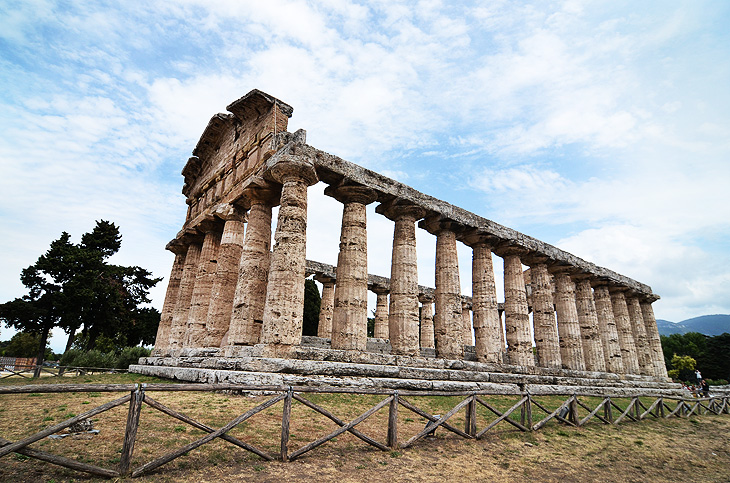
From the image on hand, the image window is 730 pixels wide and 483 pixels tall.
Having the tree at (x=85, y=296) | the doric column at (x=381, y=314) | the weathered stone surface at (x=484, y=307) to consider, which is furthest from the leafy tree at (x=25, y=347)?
the weathered stone surface at (x=484, y=307)

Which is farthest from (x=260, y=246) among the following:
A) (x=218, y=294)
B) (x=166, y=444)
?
(x=166, y=444)

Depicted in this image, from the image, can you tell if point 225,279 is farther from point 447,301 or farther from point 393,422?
point 393,422

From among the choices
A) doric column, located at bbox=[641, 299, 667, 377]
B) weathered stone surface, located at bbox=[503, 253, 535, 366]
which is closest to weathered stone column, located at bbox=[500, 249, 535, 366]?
weathered stone surface, located at bbox=[503, 253, 535, 366]

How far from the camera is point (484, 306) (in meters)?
17.6

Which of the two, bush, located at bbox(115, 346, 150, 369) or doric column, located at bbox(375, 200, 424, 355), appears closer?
doric column, located at bbox(375, 200, 424, 355)

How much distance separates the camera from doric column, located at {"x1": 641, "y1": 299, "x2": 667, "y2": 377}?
25.3 m

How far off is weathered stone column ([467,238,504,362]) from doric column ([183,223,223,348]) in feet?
39.5

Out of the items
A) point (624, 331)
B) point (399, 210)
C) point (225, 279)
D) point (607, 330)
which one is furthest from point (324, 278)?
point (624, 331)

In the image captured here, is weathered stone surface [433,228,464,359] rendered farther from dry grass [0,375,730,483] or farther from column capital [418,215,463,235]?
dry grass [0,375,730,483]

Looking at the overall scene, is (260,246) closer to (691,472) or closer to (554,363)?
(691,472)

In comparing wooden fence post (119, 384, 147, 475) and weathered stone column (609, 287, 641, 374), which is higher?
weathered stone column (609, 287, 641, 374)

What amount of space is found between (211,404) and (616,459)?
8.77 meters

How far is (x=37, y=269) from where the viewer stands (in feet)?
97.7

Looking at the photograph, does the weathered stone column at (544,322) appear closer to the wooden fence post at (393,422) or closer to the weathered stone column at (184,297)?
the wooden fence post at (393,422)
